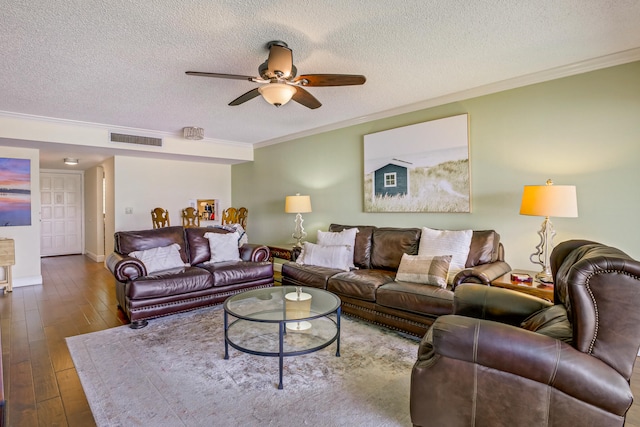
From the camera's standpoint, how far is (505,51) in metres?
2.56

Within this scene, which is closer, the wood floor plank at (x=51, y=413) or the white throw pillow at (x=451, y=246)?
the wood floor plank at (x=51, y=413)

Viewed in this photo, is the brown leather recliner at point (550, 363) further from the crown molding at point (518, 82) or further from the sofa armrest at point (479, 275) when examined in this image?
the crown molding at point (518, 82)

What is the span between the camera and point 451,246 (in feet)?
10.5

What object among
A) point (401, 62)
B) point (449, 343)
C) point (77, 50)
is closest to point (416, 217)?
point (401, 62)

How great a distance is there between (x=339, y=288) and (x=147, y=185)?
14.5 ft

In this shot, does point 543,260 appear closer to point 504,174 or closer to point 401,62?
point 504,174

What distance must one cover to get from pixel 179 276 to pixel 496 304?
2978 mm

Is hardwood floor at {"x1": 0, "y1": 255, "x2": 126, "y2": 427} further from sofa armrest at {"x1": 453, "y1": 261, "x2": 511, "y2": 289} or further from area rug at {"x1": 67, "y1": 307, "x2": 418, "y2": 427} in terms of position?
sofa armrest at {"x1": 453, "y1": 261, "x2": 511, "y2": 289}

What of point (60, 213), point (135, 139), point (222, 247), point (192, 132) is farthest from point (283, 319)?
point (60, 213)

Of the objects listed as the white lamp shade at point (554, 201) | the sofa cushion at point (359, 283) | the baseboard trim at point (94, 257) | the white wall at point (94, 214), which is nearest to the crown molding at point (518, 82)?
the white lamp shade at point (554, 201)

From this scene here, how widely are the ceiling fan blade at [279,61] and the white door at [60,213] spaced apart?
8158 mm

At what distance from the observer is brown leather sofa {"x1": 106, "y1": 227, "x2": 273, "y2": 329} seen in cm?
321

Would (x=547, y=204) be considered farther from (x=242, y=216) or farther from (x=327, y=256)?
(x=242, y=216)

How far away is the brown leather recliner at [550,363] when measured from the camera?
51.6 inches
